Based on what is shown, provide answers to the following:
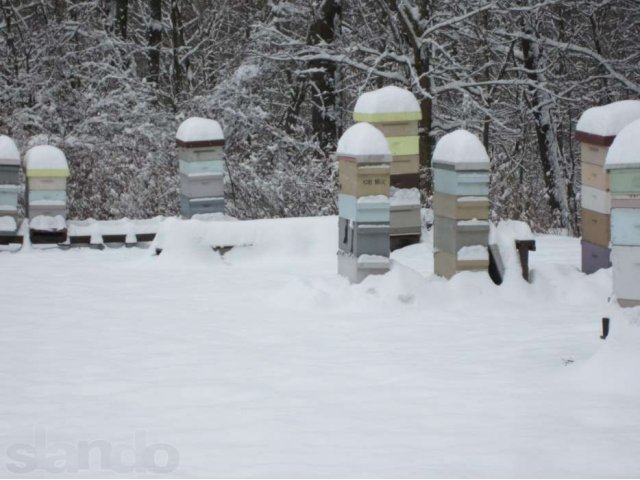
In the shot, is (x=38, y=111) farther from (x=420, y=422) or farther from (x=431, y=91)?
(x=420, y=422)

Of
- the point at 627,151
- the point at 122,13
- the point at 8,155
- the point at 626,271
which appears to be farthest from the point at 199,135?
the point at 122,13

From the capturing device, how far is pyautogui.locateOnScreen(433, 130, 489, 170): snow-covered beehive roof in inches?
429

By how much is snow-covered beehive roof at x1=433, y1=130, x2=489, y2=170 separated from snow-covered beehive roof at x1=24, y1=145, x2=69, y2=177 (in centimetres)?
521

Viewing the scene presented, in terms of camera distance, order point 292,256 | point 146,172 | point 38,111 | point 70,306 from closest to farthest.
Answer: point 70,306
point 292,256
point 146,172
point 38,111

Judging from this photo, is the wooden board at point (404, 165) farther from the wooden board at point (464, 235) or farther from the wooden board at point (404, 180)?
the wooden board at point (464, 235)

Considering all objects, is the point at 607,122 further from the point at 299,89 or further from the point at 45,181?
the point at 299,89

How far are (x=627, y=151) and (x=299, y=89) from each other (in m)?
15.7

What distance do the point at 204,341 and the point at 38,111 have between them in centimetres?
1269

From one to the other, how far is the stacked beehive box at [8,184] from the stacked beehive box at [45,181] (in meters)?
0.17

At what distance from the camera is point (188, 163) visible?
1423 centimetres

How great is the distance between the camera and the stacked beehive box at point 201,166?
14211mm

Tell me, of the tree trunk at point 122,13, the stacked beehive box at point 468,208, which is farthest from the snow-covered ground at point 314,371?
the tree trunk at point 122,13

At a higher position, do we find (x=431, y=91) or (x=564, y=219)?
(x=431, y=91)

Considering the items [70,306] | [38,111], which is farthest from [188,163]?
[38,111]
